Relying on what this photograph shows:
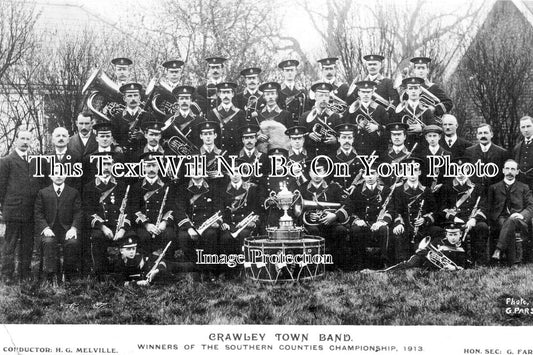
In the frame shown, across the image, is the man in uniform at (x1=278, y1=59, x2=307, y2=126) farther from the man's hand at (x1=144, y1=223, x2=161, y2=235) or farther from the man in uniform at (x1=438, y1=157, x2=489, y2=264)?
the man's hand at (x1=144, y1=223, x2=161, y2=235)

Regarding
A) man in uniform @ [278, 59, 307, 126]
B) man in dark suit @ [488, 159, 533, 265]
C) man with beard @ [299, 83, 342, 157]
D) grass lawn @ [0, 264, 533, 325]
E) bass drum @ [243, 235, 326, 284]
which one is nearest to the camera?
grass lawn @ [0, 264, 533, 325]

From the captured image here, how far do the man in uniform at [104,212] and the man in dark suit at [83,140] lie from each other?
5.8 inches

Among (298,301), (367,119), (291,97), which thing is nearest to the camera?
(298,301)

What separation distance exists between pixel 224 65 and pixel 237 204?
1.48m

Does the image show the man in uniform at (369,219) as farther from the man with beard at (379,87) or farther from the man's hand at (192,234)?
the man's hand at (192,234)

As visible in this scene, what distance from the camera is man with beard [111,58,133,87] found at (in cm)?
564

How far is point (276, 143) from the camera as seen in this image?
5.59 m

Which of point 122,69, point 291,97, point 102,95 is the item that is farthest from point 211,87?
point 102,95

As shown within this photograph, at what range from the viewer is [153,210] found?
5496 millimetres

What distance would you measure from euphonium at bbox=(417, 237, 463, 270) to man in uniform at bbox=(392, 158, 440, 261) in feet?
0.21

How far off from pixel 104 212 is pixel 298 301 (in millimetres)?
2154

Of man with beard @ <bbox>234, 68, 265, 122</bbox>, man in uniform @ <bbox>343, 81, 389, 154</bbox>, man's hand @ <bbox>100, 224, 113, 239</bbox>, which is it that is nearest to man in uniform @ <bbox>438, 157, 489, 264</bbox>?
man in uniform @ <bbox>343, 81, 389, 154</bbox>

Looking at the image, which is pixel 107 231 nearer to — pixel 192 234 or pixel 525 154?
pixel 192 234
